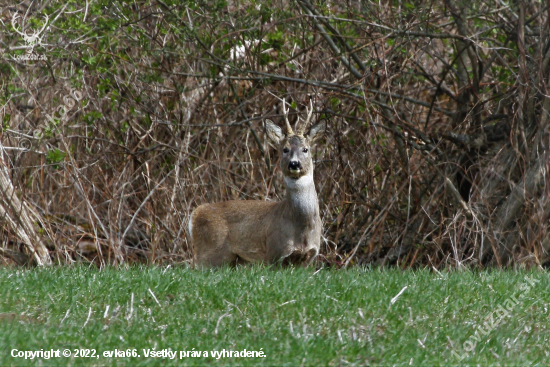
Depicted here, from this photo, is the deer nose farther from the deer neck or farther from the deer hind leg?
the deer hind leg

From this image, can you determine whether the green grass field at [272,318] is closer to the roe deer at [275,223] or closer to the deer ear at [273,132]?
the roe deer at [275,223]

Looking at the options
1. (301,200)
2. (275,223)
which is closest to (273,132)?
(301,200)

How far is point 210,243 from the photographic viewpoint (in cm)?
770

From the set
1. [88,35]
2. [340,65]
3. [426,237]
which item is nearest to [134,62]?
[88,35]

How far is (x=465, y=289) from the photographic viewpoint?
5496 millimetres

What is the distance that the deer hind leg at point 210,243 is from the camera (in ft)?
25.1

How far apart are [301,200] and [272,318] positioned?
2579 millimetres

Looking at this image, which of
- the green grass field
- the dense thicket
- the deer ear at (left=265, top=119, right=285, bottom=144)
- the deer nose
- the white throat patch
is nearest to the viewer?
the green grass field

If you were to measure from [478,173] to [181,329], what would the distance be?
5664 millimetres

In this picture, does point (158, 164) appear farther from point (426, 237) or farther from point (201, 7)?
point (426, 237)

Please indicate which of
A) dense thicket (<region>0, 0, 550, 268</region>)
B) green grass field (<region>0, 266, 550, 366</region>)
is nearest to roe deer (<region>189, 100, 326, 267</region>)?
green grass field (<region>0, 266, 550, 366</region>)

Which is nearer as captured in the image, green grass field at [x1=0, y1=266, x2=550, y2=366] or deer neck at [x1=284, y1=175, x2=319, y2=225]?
green grass field at [x1=0, y1=266, x2=550, y2=366]

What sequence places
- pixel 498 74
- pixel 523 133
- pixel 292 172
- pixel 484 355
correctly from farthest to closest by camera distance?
1. pixel 498 74
2. pixel 523 133
3. pixel 292 172
4. pixel 484 355

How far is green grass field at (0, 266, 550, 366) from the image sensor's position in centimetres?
407
